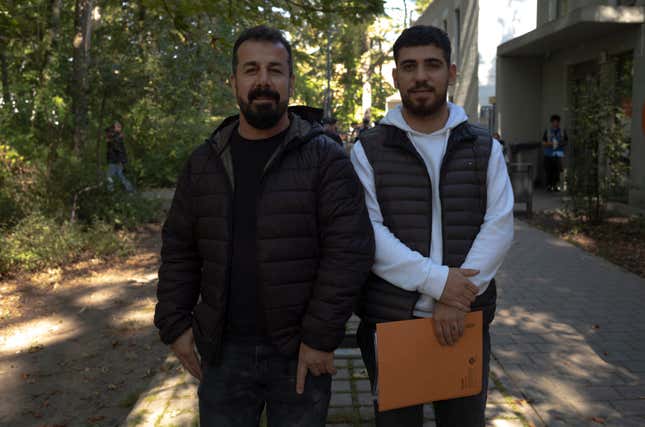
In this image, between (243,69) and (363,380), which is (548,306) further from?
(243,69)

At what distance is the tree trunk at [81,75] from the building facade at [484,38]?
40.6 feet

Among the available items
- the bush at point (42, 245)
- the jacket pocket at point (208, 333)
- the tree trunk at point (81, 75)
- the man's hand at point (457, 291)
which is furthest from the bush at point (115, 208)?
the man's hand at point (457, 291)

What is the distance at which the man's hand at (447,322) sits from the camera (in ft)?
7.83

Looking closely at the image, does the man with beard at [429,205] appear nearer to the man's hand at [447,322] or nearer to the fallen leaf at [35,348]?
the man's hand at [447,322]

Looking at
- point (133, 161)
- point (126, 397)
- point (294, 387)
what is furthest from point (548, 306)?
point (133, 161)

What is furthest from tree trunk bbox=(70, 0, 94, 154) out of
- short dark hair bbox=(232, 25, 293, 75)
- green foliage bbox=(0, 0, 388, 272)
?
short dark hair bbox=(232, 25, 293, 75)

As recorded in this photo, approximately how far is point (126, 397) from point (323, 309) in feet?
10.2

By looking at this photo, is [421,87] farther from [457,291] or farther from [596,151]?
[596,151]

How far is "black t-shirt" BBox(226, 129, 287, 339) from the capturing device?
2.40 m

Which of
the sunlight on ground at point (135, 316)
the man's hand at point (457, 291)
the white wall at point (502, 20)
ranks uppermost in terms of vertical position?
the white wall at point (502, 20)

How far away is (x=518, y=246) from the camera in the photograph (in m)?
9.48

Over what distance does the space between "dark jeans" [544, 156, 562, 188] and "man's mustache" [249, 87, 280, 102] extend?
1493 cm

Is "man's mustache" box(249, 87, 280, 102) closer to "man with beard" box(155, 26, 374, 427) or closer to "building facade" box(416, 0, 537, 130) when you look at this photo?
"man with beard" box(155, 26, 374, 427)

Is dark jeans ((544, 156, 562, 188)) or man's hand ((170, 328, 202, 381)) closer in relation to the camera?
man's hand ((170, 328, 202, 381))
